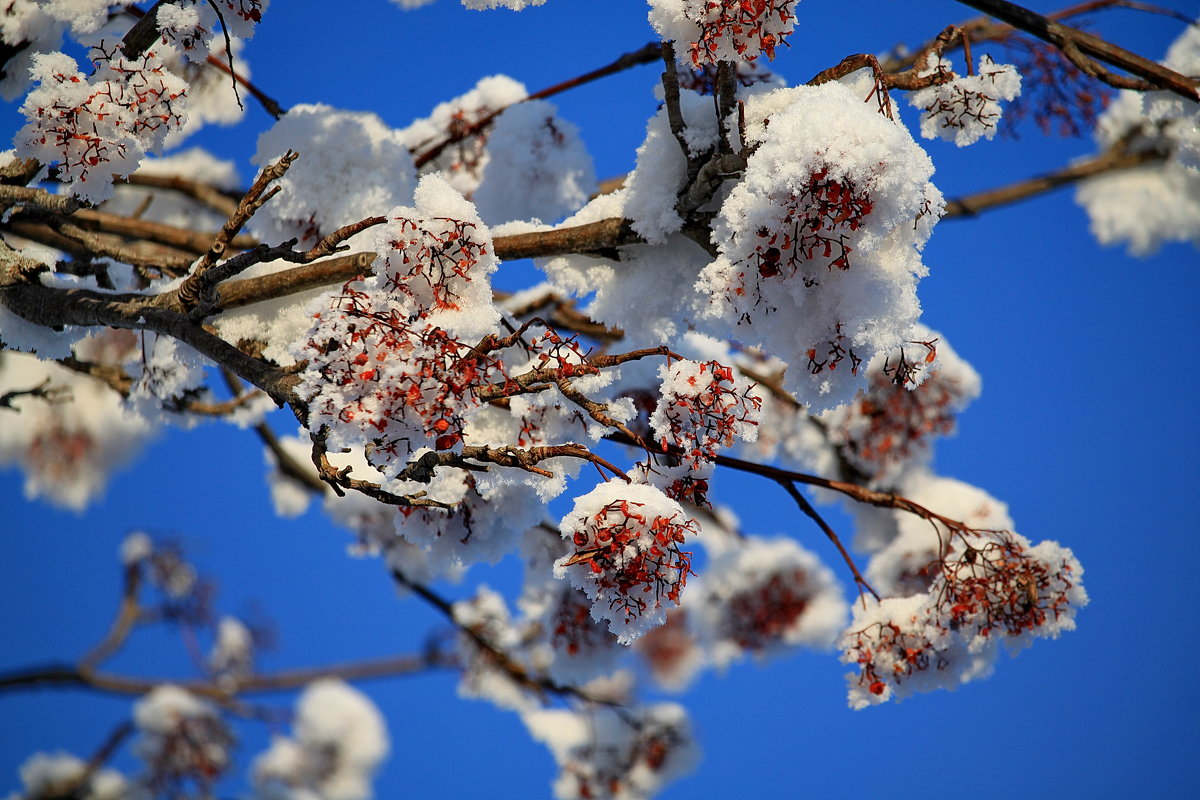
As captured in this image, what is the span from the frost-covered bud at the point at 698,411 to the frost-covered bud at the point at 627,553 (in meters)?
→ 0.21

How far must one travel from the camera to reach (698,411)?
6.09 ft

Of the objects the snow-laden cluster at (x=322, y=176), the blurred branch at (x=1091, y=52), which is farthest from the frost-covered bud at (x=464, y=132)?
the blurred branch at (x=1091, y=52)

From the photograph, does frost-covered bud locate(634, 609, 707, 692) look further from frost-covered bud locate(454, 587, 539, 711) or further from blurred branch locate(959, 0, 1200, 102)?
blurred branch locate(959, 0, 1200, 102)

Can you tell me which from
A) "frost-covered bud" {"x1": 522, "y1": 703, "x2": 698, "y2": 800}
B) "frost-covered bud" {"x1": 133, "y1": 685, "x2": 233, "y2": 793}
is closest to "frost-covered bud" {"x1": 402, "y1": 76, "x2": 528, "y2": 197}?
"frost-covered bud" {"x1": 522, "y1": 703, "x2": 698, "y2": 800}

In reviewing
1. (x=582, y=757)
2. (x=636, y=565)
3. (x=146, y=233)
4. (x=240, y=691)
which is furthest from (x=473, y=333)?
(x=240, y=691)

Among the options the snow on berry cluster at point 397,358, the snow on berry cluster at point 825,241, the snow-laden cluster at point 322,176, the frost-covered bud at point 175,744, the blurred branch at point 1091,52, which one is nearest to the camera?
the snow on berry cluster at point 397,358

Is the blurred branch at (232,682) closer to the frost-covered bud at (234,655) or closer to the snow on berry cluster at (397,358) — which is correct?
the frost-covered bud at (234,655)

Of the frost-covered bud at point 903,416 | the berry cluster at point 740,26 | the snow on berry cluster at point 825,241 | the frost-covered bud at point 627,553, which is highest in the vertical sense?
the frost-covered bud at point 903,416

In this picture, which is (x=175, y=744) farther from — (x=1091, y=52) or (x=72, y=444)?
(x=1091, y=52)

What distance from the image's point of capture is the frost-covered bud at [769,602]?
20.1ft

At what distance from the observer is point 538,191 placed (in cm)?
383

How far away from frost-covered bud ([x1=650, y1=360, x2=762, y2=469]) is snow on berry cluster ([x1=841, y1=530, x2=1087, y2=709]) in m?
1.16

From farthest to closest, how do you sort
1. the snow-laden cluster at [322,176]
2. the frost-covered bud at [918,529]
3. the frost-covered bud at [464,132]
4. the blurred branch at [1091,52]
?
the frost-covered bud at [464,132], the frost-covered bud at [918,529], the snow-laden cluster at [322,176], the blurred branch at [1091,52]

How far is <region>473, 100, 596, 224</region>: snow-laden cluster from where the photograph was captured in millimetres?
3801
